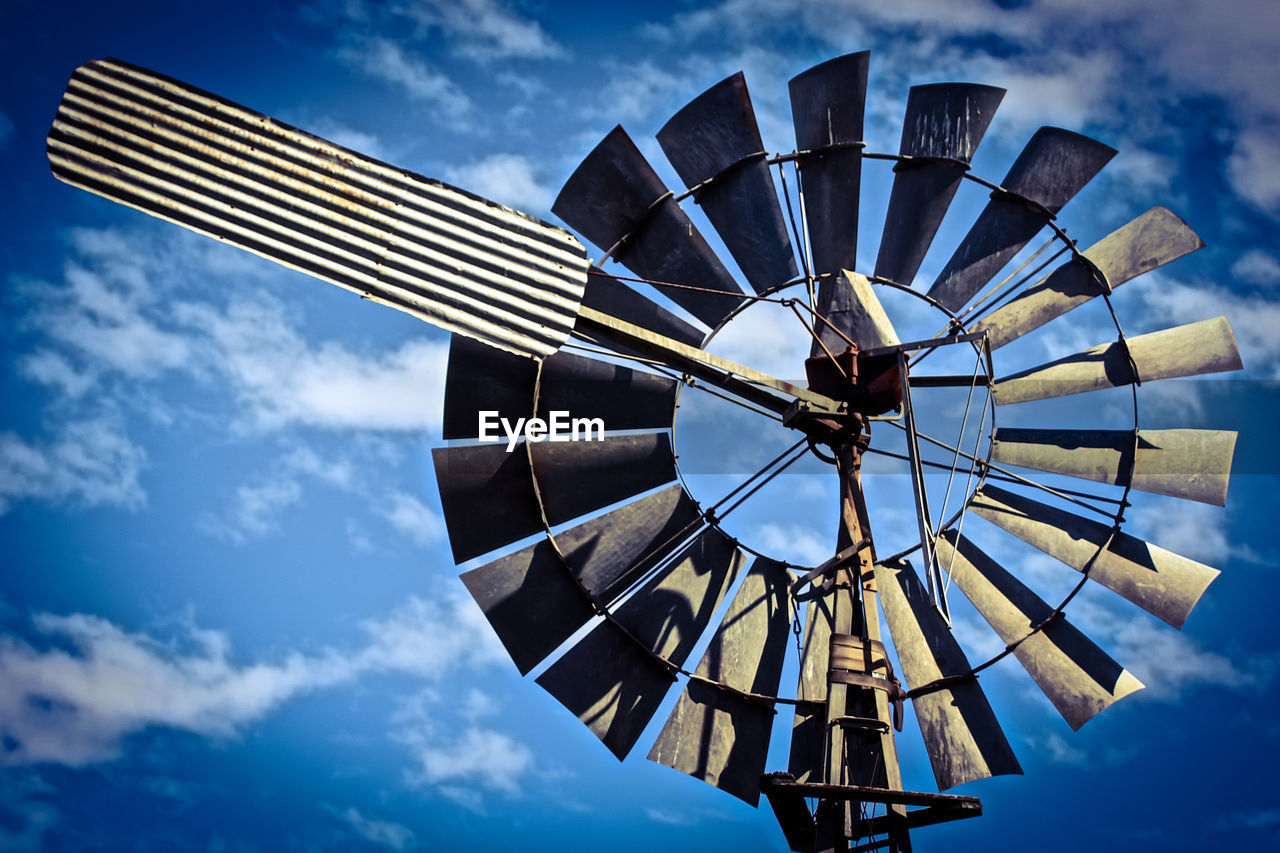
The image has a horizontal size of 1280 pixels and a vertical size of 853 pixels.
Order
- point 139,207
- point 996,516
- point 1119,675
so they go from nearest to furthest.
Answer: point 139,207 → point 1119,675 → point 996,516

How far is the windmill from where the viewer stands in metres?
5.64

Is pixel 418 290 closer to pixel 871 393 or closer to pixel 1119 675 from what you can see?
pixel 871 393

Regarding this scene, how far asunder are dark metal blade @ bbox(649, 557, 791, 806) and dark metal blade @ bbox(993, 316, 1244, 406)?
209 centimetres

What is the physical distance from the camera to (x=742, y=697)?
7.00 metres

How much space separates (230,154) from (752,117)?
3763 mm

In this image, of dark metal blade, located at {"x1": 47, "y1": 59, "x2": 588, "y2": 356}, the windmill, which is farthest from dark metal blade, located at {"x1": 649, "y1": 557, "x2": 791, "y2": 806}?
dark metal blade, located at {"x1": 47, "y1": 59, "x2": 588, "y2": 356}

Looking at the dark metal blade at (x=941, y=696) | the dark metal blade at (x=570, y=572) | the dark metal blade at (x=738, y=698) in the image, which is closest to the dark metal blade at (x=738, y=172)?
the dark metal blade at (x=570, y=572)

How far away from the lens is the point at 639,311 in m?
7.55

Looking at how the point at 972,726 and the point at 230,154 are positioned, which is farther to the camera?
the point at 972,726

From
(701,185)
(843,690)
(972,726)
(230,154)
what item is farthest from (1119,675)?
(230,154)

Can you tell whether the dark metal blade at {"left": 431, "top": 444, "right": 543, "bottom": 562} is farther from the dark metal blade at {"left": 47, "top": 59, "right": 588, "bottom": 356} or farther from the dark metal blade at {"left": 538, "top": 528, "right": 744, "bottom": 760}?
the dark metal blade at {"left": 47, "top": 59, "right": 588, "bottom": 356}

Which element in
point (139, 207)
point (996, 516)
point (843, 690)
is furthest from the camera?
point (996, 516)

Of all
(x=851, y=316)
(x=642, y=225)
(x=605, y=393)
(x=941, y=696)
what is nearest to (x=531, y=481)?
(x=605, y=393)

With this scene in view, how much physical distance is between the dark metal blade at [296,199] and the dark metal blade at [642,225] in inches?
89.4
